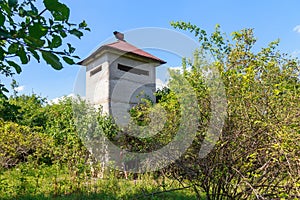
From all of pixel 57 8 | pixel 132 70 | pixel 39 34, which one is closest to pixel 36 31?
pixel 39 34

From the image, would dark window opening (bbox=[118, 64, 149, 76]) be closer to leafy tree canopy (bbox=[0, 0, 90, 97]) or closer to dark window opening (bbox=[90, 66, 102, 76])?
dark window opening (bbox=[90, 66, 102, 76])

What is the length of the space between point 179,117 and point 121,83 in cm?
529

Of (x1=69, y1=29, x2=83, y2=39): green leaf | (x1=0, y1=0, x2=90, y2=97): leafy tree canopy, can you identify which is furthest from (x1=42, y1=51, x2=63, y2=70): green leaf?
(x1=69, y1=29, x2=83, y2=39): green leaf

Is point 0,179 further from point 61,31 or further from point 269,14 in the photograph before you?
point 269,14

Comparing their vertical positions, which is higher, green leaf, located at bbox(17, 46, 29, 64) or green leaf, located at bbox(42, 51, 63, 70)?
green leaf, located at bbox(17, 46, 29, 64)

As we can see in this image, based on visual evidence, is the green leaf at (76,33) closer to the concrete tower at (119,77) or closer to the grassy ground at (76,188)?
the grassy ground at (76,188)

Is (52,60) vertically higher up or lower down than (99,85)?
lower down

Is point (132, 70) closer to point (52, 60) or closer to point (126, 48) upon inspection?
point (126, 48)

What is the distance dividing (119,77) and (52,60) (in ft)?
23.9

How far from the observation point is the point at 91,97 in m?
8.55

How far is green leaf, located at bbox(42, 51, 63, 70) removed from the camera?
103cm

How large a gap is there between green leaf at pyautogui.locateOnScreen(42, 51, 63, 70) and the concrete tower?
637 centimetres

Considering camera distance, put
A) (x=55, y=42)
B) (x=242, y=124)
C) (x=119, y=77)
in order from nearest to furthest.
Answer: (x=55, y=42) < (x=242, y=124) < (x=119, y=77)

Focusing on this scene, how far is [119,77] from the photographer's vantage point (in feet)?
27.2
